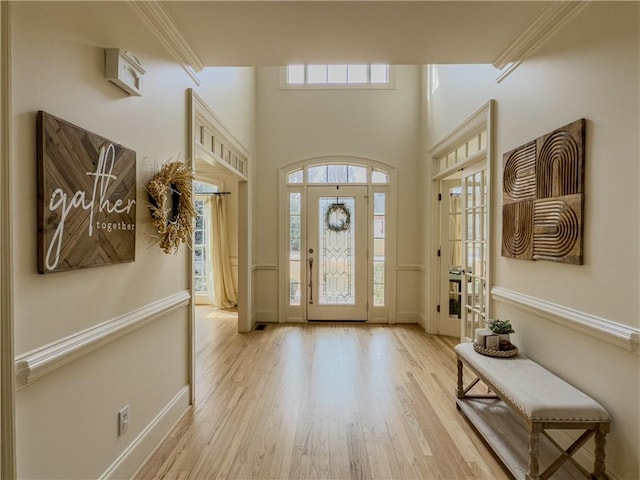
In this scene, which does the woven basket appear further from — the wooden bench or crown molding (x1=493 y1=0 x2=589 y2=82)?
crown molding (x1=493 y1=0 x2=589 y2=82)

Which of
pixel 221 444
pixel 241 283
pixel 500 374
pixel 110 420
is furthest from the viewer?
pixel 241 283

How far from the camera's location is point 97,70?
151 centimetres

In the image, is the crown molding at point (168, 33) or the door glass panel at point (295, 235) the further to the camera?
the door glass panel at point (295, 235)

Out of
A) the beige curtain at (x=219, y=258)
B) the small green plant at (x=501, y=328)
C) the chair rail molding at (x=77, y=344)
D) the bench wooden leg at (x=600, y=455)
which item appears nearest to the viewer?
the chair rail molding at (x=77, y=344)

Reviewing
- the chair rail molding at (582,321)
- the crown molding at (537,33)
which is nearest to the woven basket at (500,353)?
the chair rail molding at (582,321)

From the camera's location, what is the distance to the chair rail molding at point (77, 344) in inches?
45.6

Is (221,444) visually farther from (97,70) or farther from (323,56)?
(323,56)

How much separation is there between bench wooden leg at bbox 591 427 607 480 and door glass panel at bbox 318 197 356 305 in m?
3.52

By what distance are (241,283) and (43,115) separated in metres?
3.53

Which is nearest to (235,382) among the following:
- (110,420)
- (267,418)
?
(267,418)

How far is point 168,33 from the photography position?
76.9 inches

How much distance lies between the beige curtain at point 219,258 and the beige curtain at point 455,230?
3.93 m

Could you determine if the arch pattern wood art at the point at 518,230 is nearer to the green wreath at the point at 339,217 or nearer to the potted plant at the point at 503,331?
the potted plant at the point at 503,331

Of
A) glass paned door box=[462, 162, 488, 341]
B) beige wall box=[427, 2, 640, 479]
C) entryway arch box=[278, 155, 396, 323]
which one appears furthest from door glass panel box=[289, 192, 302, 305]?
beige wall box=[427, 2, 640, 479]
